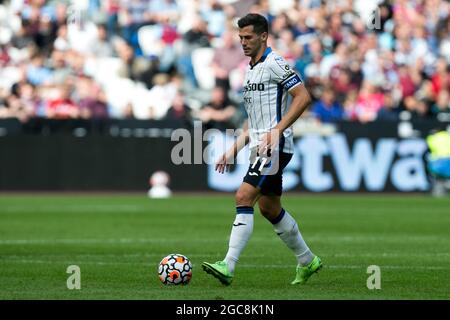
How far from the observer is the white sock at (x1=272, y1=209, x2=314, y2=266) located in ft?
34.6

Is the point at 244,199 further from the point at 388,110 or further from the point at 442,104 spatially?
the point at 442,104

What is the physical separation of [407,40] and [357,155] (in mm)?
4569

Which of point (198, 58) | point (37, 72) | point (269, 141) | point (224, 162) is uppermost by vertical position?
point (198, 58)

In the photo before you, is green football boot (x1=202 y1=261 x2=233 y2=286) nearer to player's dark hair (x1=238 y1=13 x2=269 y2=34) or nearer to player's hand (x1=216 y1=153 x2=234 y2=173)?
player's hand (x1=216 y1=153 x2=234 y2=173)

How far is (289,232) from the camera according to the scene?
34.7 ft

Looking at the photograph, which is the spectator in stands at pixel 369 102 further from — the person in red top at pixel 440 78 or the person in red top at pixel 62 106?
the person in red top at pixel 62 106

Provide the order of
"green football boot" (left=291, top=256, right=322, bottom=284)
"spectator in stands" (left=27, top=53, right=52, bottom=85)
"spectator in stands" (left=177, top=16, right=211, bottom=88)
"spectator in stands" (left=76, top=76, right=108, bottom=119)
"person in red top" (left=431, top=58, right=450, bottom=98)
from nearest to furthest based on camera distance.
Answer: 1. "green football boot" (left=291, top=256, right=322, bottom=284)
2. "spectator in stands" (left=76, top=76, right=108, bottom=119)
3. "spectator in stands" (left=27, top=53, right=52, bottom=85)
4. "spectator in stands" (left=177, top=16, right=211, bottom=88)
5. "person in red top" (left=431, top=58, right=450, bottom=98)

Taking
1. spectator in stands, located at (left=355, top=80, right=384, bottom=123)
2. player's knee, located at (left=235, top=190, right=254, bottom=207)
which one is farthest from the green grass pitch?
spectator in stands, located at (left=355, top=80, right=384, bottom=123)


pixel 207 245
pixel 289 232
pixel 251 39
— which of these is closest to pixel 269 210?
pixel 289 232

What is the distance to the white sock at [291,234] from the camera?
34.6 feet

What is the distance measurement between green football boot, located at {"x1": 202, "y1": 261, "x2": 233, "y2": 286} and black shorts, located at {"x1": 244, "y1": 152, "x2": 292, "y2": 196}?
751mm

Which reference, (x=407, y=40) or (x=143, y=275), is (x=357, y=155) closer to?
(x=407, y=40)

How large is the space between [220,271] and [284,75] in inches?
69.8

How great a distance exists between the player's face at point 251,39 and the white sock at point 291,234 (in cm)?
A: 145
